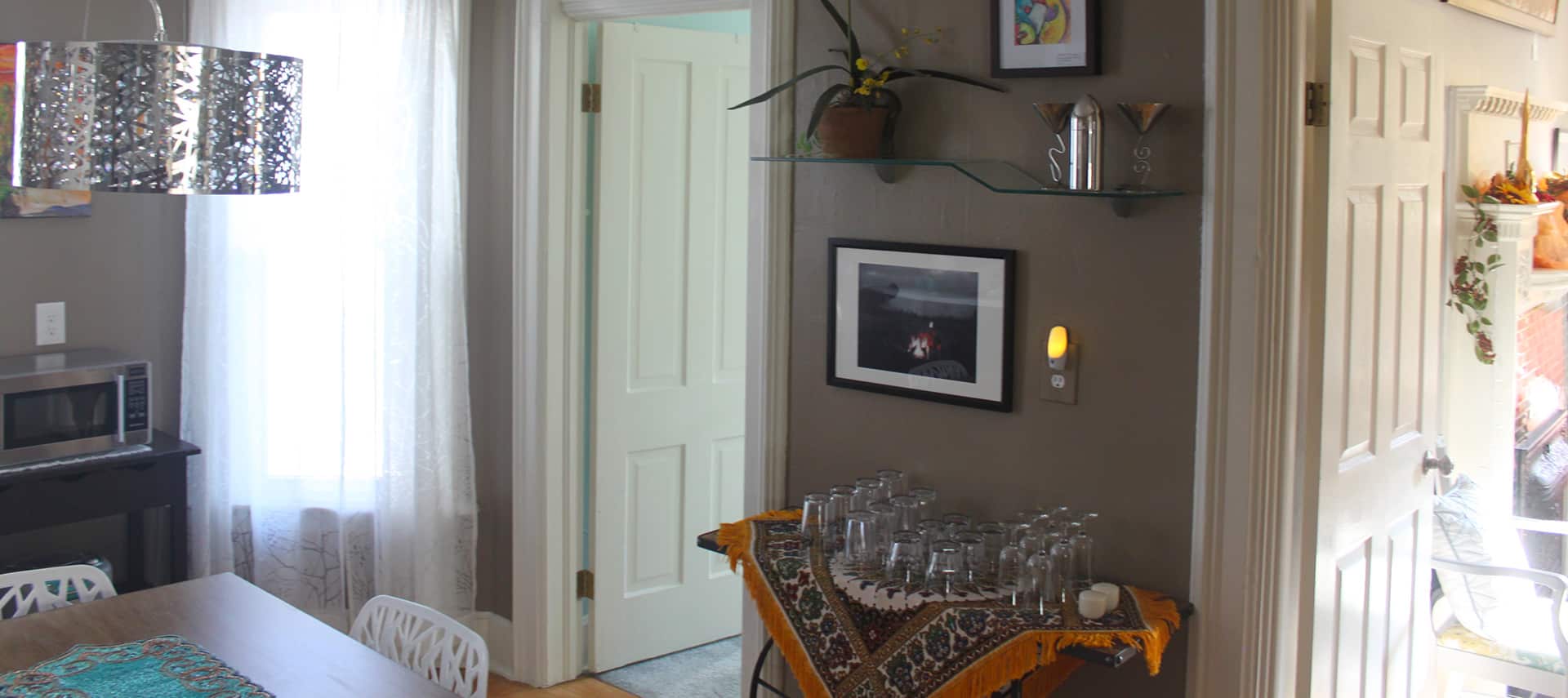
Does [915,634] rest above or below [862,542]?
below

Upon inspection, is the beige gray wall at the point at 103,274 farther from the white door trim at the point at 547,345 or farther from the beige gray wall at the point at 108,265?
the white door trim at the point at 547,345

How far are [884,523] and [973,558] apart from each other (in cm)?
24

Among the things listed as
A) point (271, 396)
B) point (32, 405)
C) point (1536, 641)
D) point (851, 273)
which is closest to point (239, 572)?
point (271, 396)

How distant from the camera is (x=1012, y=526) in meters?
2.74

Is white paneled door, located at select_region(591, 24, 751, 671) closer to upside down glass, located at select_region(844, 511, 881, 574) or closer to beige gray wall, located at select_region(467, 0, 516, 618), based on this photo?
beige gray wall, located at select_region(467, 0, 516, 618)

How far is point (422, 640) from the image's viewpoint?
8.70 feet

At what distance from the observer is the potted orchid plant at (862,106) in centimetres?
288

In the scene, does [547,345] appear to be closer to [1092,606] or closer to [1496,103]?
[1092,606]

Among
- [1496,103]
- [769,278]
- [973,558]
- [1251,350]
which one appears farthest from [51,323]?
[1496,103]

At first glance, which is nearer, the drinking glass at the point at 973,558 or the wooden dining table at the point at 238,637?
the wooden dining table at the point at 238,637

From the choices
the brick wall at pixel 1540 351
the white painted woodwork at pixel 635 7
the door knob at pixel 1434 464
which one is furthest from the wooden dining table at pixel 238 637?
the brick wall at pixel 1540 351

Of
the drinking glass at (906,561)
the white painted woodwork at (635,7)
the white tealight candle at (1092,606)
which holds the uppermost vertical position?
the white painted woodwork at (635,7)

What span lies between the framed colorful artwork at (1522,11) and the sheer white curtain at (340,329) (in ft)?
9.43

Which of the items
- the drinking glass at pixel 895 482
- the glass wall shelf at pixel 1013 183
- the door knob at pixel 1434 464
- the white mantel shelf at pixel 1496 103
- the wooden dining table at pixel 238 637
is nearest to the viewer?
the wooden dining table at pixel 238 637
